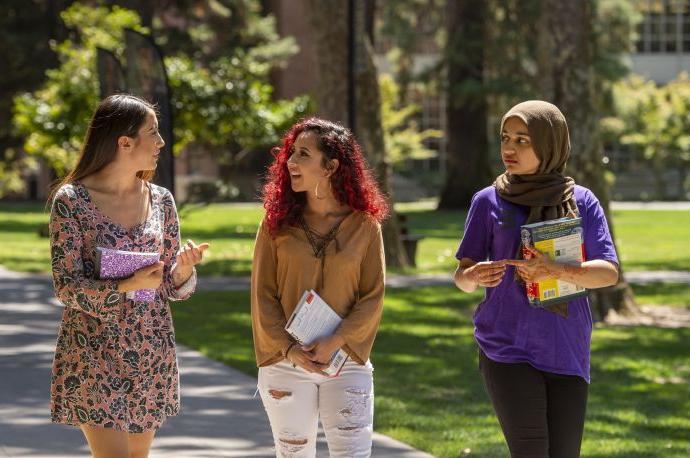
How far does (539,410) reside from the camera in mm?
5156

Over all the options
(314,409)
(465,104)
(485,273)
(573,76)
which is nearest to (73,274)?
(314,409)

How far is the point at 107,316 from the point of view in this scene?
16.4 ft

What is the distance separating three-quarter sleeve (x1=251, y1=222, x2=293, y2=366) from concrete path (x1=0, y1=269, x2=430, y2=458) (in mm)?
2955

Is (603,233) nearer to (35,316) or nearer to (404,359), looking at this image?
(404,359)

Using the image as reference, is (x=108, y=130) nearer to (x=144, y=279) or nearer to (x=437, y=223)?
(x=144, y=279)

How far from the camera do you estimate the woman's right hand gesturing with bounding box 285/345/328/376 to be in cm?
501

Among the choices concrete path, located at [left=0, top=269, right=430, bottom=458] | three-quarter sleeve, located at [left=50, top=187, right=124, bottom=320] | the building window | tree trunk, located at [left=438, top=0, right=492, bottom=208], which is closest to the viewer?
three-quarter sleeve, located at [left=50, top=187, right=124, bottom=320]

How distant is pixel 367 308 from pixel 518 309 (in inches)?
22.1

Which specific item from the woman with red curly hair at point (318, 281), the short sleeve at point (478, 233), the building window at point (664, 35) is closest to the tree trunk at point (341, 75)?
the short sleeve at point (478, 233)

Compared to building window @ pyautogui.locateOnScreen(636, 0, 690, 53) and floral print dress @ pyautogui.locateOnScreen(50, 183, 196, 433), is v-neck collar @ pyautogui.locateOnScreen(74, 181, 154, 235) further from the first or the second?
building window @ pyautogui.locateOnScreen(636, 0, 690, 53)

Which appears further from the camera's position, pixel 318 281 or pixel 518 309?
pixel 518 309

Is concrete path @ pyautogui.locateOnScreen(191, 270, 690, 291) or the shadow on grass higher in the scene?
concrete path @ pyautogui.locateOnScreen(191, 270, 690, 291)

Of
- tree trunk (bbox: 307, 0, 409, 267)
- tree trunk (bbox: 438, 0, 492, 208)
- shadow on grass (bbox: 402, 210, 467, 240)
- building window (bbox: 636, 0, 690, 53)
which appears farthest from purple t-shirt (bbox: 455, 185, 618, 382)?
building window (bbox: 636, 0, 690, 53)

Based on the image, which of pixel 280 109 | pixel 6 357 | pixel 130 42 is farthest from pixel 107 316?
pixel 280 109
